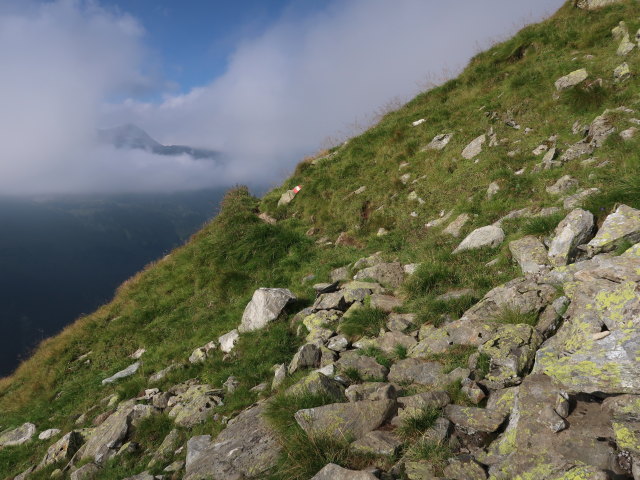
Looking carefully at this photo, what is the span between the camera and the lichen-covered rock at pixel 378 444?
16.4ft

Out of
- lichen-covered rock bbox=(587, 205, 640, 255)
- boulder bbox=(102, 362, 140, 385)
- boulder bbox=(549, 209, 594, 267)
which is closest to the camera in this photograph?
lichen-covered rock bbox=(587, 205, 640, 255)

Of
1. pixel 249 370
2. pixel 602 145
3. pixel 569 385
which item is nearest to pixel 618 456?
pixel 569 385

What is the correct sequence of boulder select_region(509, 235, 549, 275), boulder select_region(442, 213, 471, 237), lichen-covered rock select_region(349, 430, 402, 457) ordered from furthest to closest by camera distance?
boulder select_region(442, 213, 471, 237) → boulder select_region(509, 235, 549, 275) → lichen-covered rock select_region(349, 430, 402, 457)

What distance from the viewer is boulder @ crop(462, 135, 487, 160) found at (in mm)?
16562

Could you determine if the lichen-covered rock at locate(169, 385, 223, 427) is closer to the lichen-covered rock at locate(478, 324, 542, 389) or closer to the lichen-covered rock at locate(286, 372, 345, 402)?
the lichen-covered rock at locate(286, 372, 345, 402)

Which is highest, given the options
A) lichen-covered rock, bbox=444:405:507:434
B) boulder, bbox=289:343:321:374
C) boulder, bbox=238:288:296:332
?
boulder, bbox=238:288:296:332

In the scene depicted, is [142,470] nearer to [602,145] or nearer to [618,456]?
[618,456]

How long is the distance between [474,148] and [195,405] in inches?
611

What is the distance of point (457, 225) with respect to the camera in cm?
1266

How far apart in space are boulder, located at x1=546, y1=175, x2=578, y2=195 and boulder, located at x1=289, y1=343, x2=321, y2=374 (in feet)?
28.7

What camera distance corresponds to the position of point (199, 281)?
18578mm

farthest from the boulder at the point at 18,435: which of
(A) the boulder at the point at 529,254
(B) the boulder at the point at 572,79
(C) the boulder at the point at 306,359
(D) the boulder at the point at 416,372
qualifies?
(B) the boulder at the point at 572,79

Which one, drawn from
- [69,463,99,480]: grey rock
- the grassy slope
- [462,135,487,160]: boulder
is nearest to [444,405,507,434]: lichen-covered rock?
the grassy slope

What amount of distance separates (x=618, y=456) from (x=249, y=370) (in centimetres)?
826
